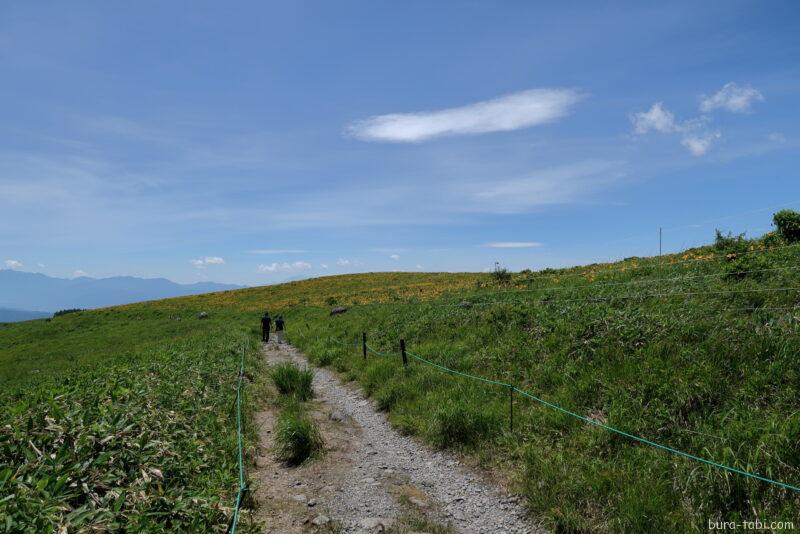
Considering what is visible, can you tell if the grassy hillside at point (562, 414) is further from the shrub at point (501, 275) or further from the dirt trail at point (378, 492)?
the shrub at point (501, 275)

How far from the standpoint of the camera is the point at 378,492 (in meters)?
6.77

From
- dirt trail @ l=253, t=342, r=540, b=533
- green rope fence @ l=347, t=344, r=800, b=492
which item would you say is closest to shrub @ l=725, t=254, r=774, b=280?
green rope fence @ l=347, t=344, r=800, b=492

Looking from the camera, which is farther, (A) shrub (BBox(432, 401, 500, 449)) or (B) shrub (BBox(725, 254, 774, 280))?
(B) shrub (BBox(725, 254, 774, 280))

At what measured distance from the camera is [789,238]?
15242mm

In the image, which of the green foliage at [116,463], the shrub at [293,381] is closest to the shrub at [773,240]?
the shrub at [293,381]

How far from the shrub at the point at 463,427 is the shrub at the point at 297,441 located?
235cm

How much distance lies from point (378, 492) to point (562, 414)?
11.5 ft

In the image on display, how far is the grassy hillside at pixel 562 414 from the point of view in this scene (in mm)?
4984

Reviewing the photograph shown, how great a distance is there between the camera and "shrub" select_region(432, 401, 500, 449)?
26.7ft

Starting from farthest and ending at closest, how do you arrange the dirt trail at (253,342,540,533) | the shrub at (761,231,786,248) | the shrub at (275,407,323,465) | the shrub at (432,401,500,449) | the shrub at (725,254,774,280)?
1. the shrub at (761,231,786,248)
2. the shrub at (725,254,774,280)
3. the shrub at (432,401,500,449)
4. the shrub at (275,407,323,465)
5. the dirt trail at (253,342,540,533)

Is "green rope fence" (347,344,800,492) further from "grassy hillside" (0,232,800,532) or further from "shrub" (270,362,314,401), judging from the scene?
"shrub" (270,362,314,401)

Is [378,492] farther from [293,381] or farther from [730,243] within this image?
[730,243]

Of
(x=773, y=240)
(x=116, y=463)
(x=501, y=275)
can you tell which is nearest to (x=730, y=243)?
(x=773, y=240)

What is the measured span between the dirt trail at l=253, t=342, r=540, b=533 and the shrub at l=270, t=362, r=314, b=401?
8.46ft
